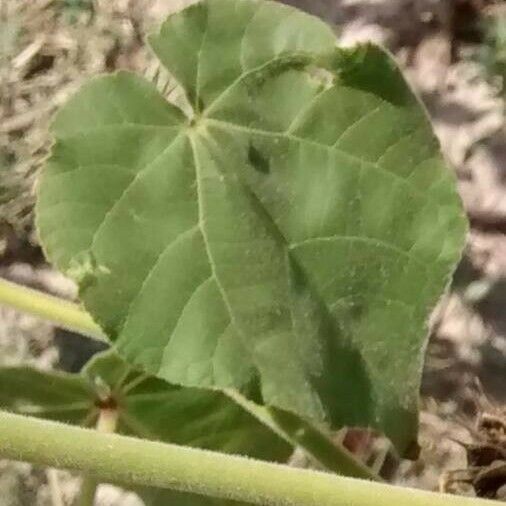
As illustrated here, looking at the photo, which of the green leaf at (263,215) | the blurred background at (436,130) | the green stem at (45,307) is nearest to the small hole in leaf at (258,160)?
the green leaf at (263,215)

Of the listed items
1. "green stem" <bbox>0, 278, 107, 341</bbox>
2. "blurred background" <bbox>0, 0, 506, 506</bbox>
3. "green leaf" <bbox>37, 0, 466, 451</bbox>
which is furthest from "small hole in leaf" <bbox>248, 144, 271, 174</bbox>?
"blurred background" <bbox>0, 0, 506, 506</bbox>

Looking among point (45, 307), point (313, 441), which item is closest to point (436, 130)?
point (313, 441)

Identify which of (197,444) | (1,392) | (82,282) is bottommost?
(197,444)

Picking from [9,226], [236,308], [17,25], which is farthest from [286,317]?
[17,25]

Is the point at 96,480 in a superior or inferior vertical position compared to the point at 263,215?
inferior

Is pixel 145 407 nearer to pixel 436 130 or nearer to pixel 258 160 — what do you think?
pixel 258 160

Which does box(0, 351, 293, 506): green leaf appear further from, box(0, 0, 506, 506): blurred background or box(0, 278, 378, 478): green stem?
box(0, 0, 506, 506): blurred background

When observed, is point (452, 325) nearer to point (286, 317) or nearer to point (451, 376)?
point (451, 376)
